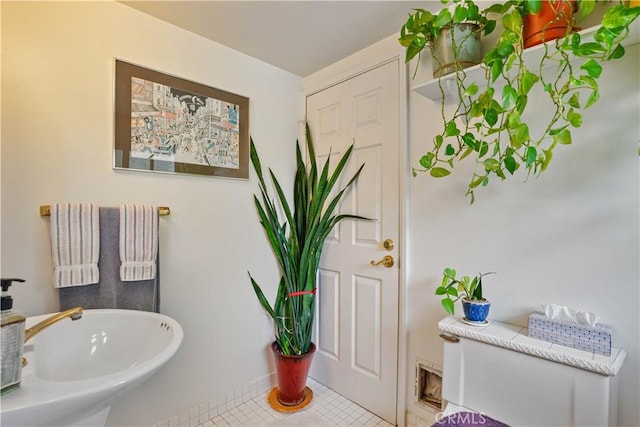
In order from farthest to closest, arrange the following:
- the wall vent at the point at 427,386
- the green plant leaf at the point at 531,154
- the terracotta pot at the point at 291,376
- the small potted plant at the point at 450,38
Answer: the terracotta pot at the point at 291,376 < the wall vent at the point at 427,386 < the small potted plant at the point at 450,38 < the green plant leaf at the point at 531,154

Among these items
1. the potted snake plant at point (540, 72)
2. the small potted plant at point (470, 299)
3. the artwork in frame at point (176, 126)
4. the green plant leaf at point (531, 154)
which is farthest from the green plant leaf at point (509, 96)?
the artwork in frame at point (176, 126)

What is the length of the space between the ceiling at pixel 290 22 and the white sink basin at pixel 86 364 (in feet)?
4.59

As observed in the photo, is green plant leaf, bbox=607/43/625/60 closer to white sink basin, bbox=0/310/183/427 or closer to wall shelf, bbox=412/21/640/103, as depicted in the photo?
wall shelf, bbox=412/21/640/103

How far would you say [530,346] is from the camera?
1.08m

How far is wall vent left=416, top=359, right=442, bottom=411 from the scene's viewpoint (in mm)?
1611

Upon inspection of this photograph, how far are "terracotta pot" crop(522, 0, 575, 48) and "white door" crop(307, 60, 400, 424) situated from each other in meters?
0.67

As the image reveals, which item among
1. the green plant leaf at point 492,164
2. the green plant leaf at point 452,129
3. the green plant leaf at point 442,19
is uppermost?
the green plant leaf at point 442,19

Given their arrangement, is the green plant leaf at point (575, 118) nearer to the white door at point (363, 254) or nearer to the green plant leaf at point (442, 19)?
the green plant leaf at point (442, 19)

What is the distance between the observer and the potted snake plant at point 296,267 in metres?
1.88

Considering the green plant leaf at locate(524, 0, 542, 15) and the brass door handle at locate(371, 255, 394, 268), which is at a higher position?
Result: the green plant leaf at locate(524, 0, 542, 15)

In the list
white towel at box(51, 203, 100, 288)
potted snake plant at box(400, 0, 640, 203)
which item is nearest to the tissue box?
potted snake plant at box(400, 0, 640, 203)

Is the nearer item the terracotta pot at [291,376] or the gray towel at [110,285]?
the gray towel at [110,285]

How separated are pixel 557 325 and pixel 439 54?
1114 millimetres

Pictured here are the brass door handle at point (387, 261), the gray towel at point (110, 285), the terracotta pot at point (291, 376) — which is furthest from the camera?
the terracotta pot at point (291, 376)
